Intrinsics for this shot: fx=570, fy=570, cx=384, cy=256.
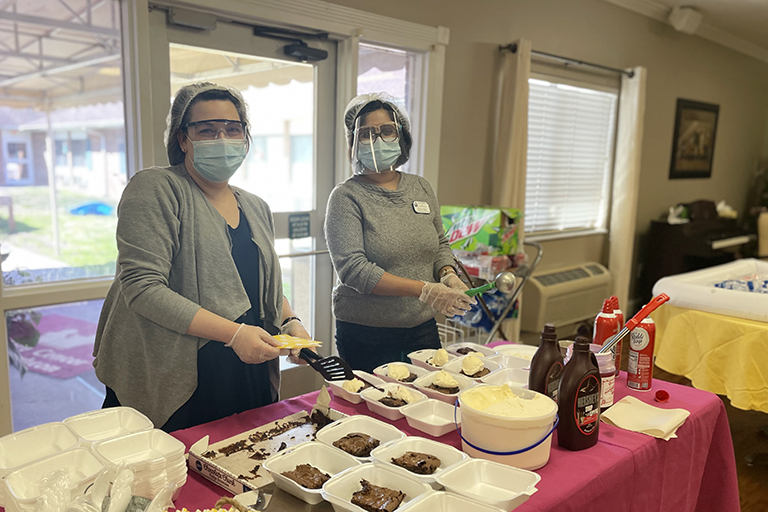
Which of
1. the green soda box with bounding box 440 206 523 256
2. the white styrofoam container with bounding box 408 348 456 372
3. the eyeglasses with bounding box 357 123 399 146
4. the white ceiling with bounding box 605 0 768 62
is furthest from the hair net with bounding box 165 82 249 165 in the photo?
the white ceiling with bounding box 605 0 768 62

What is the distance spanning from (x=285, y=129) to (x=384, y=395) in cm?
189

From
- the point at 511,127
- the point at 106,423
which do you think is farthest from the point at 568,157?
the point at 106,423

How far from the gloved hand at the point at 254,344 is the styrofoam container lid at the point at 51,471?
0.41m

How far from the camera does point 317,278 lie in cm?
325

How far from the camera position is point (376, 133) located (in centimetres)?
198

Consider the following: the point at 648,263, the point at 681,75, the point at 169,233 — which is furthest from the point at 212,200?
the point at 681,75

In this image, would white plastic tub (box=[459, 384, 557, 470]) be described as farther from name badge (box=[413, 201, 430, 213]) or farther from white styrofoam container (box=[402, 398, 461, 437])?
name badge (box=[413, 201, 430, 213])

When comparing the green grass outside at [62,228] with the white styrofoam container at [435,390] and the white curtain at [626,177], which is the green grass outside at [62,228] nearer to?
the white styrofoam container at [435,390]

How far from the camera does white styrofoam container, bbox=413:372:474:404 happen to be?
1529 millimetres

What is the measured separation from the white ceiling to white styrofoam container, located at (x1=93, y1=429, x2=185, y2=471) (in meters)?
4.87

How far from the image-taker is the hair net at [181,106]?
5.08 ft

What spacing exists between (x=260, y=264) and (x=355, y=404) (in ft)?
1.56

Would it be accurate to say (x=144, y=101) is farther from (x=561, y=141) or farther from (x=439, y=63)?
(x=561, y=141)

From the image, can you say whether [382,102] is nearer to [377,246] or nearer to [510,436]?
[377,246]
